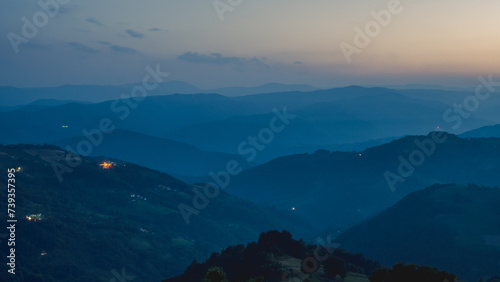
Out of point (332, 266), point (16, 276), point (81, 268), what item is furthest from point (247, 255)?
point (81, 268)

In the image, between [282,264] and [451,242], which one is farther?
[451,242]

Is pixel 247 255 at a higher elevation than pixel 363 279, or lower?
higher

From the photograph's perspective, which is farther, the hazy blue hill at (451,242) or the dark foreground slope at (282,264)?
the hazy blue hill at (451,242)

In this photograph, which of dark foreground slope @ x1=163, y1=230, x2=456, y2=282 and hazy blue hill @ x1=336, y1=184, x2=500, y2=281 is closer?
dark foreground slope @ x1=163, y1=230, x2=456, y2=282

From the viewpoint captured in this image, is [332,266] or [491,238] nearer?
[332,266]

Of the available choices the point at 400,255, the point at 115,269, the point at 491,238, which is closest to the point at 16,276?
the point at 115,269

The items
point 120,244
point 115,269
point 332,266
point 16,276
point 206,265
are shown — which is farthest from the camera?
point 120,244

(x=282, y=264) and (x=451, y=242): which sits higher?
(x=451, y=242)

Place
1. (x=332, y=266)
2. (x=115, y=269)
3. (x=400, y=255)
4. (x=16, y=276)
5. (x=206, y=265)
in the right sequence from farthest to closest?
(x=115, y=269), (x=400, y=255), (x=16, y=276), (x=206, y=265), (x=332, y=266)

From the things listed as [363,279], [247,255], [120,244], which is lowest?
[363,279]

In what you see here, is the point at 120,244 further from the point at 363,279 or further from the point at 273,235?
the point at 363,279
